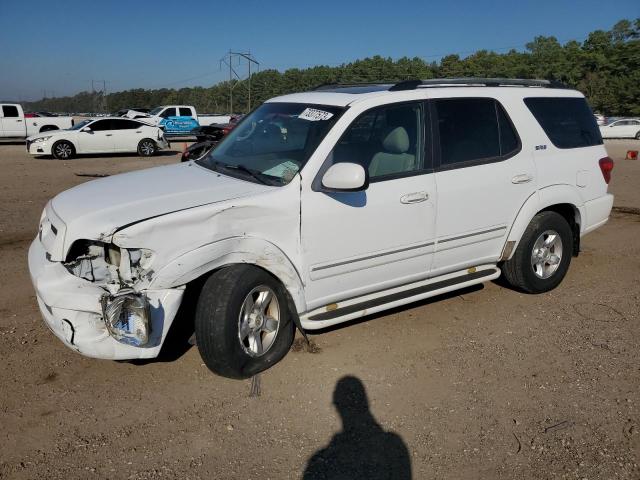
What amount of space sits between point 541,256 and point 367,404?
2.62 m

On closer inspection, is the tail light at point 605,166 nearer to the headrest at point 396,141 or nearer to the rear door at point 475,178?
the rear door at point 475,178

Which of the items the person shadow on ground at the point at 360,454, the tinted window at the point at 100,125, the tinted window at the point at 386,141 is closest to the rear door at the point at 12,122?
the tinted window at the point at 100,125

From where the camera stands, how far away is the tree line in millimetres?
60031

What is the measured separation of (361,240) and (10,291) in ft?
11.4

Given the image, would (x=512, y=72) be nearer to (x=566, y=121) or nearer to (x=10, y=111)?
(x=10, y=111)

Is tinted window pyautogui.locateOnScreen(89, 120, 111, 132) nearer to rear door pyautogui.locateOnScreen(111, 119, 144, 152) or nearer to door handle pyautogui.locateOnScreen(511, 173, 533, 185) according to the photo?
rear door pyautogui.locateOnScreen(111, 119, 144, 152)

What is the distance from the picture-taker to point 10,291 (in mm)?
5223

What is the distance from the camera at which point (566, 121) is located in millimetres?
5320

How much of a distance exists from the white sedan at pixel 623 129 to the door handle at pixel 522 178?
33.7 meters

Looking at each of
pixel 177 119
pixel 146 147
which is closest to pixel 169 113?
pixel 177 119

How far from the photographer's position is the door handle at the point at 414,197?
4113mm

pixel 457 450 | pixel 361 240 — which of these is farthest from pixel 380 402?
pixel 361 240

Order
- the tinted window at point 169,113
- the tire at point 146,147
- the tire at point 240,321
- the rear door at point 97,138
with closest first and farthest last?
the tire at point 240,321 < the rear door at point 97,138 < the tire at point 146,147 < the tinted window at point 169,113

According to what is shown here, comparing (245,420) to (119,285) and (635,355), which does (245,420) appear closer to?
(119,285)
